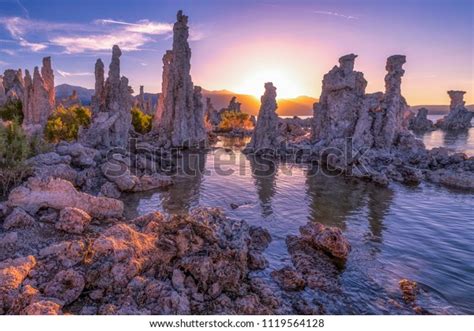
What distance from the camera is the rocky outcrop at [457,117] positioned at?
107188mm

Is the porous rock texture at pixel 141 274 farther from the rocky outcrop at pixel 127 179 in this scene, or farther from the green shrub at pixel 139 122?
Answer: the green shrub at pixel 139 122

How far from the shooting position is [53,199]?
1329 centimetres

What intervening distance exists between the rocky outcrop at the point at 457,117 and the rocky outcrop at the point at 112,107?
10738 cm

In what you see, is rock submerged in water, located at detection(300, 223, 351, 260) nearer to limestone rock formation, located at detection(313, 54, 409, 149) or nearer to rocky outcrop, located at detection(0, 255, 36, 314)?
rocky outcrop, located at detection(0, 255, 36, 314)

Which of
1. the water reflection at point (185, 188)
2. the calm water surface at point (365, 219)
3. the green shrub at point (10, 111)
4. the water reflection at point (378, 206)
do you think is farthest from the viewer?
the green shrub at point (10, 111)

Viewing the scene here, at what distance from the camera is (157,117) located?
5378 cm

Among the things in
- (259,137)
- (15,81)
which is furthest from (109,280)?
(15,81)

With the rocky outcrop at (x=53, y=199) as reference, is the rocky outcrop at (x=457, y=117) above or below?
above

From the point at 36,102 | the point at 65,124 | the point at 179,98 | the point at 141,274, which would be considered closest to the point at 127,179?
the point at 141,274

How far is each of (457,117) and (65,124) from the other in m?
119

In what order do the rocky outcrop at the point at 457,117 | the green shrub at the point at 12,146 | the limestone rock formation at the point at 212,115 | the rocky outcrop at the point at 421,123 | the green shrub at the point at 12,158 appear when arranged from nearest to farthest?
the green shrub at the point at 12,158 → the green shrub at the point at 12,146 → the limestone rock formation at the point at 212,115 → the rocky outcrop at the point at 421,123 → the rocky outcrop at the point at 457,117

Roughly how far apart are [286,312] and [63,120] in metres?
35.9

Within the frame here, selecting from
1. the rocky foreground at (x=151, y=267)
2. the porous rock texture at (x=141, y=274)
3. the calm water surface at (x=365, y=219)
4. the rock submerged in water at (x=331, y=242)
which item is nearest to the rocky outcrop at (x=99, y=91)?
the calm water surface at (x=365, y=219)

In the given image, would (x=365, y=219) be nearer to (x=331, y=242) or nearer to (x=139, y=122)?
(x=331, y=242)
